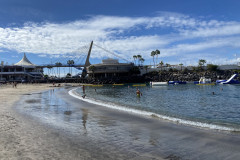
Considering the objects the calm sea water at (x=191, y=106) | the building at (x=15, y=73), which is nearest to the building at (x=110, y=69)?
the building at (x=15, y=73)

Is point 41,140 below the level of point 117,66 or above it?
below

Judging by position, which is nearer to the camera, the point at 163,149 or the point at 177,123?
the point at 163,149

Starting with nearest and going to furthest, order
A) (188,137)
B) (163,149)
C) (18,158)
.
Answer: (18,158) → (163,149) → (188,137)

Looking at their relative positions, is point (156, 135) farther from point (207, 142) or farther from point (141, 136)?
point (207, 142)

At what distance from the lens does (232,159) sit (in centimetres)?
706

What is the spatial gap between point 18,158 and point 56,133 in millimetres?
3802

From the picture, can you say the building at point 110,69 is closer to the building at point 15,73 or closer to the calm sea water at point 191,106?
the building at point 15,73

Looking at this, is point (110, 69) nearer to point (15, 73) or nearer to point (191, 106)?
point (15, 73)

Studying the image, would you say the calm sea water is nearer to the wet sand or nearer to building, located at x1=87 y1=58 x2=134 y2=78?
the wet sand

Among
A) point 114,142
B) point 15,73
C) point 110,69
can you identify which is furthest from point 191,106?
point 15,73

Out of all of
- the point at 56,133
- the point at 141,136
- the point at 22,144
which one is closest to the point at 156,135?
the point at 141,136

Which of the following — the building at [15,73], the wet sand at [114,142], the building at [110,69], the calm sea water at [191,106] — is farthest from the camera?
the building at [110,69]

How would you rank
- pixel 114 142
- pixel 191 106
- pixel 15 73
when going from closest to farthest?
1. pixel 114 142
2. pixel 191 106
3. pixel 15 73

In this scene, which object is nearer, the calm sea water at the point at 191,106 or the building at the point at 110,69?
the calm sea water at the point at 191,106
